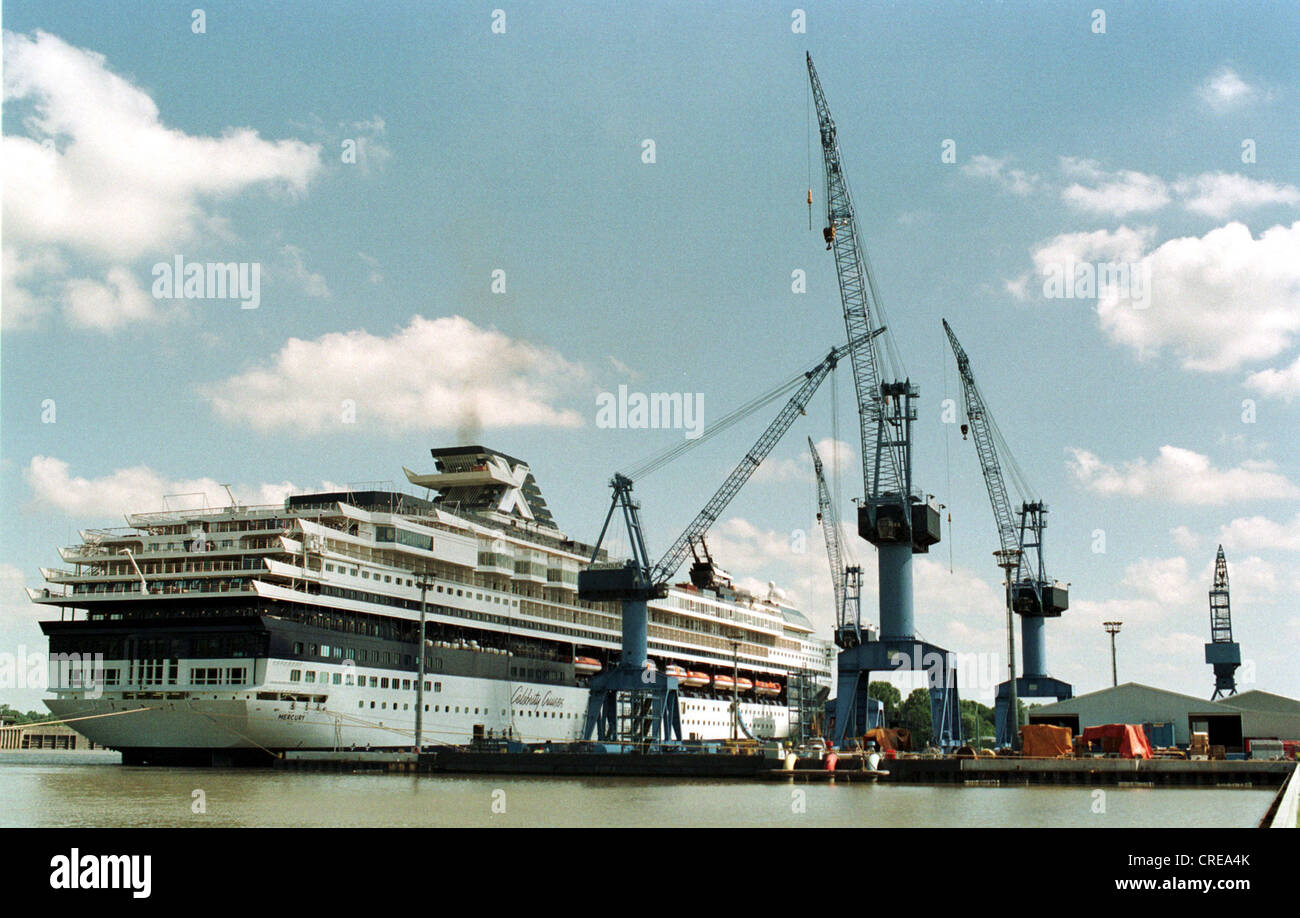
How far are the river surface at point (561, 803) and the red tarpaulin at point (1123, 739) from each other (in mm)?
7780

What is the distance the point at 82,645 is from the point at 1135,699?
205ft

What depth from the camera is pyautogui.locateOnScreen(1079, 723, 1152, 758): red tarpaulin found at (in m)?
62.1

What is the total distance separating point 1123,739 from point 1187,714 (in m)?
12.2

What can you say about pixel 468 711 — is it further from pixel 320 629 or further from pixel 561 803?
pixel 561 803

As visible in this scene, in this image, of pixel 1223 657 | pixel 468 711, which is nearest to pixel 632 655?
pixel 468 711

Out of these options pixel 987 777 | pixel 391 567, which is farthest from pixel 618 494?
pixel 987 777

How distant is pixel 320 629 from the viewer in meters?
67.9

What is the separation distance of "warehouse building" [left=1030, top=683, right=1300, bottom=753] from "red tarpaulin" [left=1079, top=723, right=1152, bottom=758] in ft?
24.5

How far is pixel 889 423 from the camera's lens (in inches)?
3123

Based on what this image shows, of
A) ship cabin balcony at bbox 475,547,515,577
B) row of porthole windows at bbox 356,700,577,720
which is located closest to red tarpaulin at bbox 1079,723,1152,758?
row of porthole windows at bbox 356,700,577,720

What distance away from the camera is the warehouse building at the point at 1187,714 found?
71812mm
